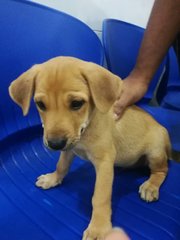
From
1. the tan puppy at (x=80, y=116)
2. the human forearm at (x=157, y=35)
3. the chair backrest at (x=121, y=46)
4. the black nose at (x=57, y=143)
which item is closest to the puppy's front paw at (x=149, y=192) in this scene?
the tan puppy at (x=80, y=116)

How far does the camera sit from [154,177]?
1.17 meters

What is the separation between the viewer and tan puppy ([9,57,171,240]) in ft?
2.82

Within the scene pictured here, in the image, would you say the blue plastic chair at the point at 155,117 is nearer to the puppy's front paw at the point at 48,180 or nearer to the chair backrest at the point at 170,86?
the chair backrest at the point at 170,86

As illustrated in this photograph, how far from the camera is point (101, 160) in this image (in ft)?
3.30

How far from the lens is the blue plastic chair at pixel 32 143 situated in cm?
93

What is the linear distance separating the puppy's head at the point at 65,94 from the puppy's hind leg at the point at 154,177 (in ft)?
0.98

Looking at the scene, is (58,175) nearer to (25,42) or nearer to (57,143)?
(57,143)

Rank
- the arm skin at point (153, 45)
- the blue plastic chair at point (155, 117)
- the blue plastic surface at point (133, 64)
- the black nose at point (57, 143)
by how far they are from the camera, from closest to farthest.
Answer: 1. the black nose at point (57, 143)
2. the blue plastic chair at point (155, 117)
3. the arm skin at point (153, 45)
4. the blue plastic surface at point (133, 64)

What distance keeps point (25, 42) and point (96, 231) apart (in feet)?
2.56

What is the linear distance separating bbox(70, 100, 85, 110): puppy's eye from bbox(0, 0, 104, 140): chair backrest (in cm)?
48

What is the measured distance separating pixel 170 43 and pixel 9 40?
647 millimetres

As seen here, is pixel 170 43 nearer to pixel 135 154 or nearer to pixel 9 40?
pixel 135 154

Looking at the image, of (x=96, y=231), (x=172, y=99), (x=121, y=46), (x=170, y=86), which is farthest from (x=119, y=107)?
(x=170, y=86)

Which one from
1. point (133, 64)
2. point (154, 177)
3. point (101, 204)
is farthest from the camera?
point (133, 64)
